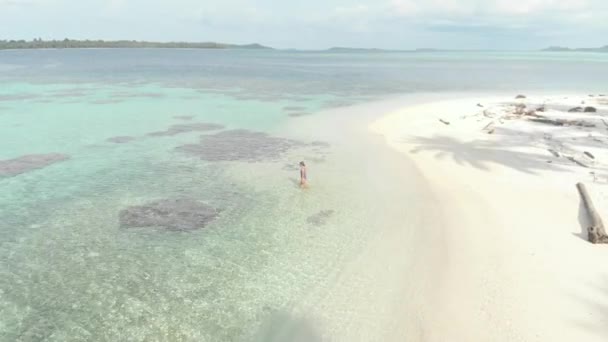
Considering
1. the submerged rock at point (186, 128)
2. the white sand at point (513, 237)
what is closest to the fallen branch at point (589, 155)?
the white sand at point (513, 237)

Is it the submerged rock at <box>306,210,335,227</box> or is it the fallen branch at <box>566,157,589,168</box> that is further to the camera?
the fallen branch at <box>566,157,589,168</box>

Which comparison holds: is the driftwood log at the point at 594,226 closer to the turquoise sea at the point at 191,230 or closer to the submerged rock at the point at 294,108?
the turquoise sea at the point at 191,230

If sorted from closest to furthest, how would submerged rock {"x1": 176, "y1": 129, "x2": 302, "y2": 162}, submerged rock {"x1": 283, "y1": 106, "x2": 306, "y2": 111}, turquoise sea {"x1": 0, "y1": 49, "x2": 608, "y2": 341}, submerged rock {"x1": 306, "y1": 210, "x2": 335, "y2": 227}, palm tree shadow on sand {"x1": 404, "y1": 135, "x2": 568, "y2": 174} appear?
turquoise sea {"x1": 0, "y1": 49, "x2": 608, "y2": 341} → submerged rock {"x1": 306, "y1": 210, "x2": 335, "y2": 227} → palm tree shadow on sand {"x1": 404, "y1": 135, "x2": 568, "y2": 174} → submerged rock {"x1": 176, "y1": 129, "x2": 302, "y2": 162} → submerged rock {"x1": 283, "y1": 106, "x2": 306, "y2": 111}

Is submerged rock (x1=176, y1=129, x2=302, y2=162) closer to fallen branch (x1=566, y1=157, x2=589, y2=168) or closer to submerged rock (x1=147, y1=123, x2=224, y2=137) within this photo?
submerged rock (x1=147, y1=123, x2=224, y2=137)

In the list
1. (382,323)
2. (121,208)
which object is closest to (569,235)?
(382,323)

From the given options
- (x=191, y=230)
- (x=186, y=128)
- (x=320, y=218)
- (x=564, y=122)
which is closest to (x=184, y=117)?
(x=186, y=128)

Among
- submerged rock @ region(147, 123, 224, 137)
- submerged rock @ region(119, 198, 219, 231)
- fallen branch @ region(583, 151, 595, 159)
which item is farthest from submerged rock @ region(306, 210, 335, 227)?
submerged rock @ region(147, 123, 224, 137)

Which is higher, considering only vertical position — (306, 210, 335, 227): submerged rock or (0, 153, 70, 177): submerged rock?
(0, 153, 70, 177): submerged rock

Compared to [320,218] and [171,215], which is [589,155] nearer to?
[320,218]
